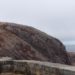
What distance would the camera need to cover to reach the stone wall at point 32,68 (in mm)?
7379

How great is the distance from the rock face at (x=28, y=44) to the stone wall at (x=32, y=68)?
2.95 m

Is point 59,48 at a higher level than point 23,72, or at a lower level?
higher

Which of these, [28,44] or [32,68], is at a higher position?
[28,44]

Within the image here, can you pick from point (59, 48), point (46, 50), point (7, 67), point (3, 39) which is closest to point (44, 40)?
point (46, 50)

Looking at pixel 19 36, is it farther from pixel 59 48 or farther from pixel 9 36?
pixel 59 48

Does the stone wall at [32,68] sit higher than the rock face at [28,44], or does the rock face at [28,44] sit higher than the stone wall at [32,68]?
the rock face at [28,44]

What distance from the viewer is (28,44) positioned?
14922mm

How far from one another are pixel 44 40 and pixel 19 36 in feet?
6.21

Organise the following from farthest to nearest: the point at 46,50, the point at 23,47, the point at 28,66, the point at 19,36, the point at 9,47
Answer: the point at 46,50
the point at 19,36
the point at 23,47
the point at 9,47
the point at 28,66

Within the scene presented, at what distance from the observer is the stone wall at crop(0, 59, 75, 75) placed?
738 cm

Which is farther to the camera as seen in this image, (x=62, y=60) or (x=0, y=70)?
(x=62, y=60)

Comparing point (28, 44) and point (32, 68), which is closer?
point (32, 68)

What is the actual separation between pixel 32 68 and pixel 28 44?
6.26m

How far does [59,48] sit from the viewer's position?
59.0ft
